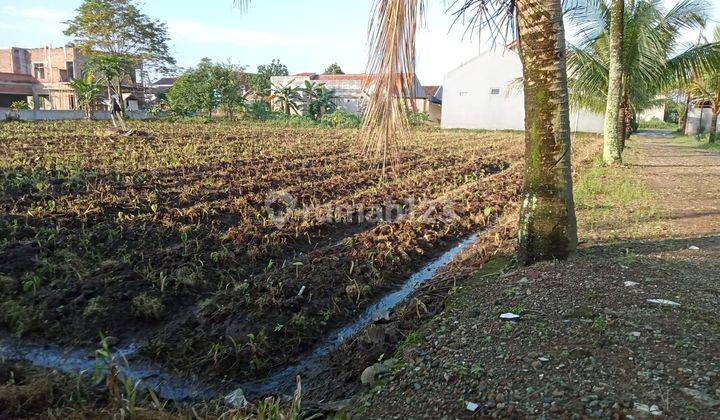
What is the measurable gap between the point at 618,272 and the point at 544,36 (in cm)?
211

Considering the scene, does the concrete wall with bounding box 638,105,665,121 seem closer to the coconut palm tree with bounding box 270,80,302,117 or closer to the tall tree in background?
the coconut palm tree with bounding box 270,80,302,117

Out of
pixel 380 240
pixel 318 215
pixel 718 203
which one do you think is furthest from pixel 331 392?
pixel 718 203

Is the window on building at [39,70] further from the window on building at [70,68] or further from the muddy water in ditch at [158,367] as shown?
the muddy water in ditch at [158,367]

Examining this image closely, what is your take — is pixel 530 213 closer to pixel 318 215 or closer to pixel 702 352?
pixel 702 352

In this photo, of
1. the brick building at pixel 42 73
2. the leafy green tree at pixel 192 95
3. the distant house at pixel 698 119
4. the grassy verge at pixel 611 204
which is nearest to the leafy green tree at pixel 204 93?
the leafy green tree at pixel 192 95

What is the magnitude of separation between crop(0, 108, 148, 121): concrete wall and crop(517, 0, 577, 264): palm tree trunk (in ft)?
97.6

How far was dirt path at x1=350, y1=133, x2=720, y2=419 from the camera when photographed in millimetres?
2580

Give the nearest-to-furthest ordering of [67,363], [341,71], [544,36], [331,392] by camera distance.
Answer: [331,392] → [67,363] → [544,36] → [341,71]

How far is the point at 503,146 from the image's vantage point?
21422mm

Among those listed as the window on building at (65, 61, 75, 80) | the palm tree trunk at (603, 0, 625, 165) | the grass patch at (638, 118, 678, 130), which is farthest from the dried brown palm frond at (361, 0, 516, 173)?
the grass patch at (638, 118, 678, 130)

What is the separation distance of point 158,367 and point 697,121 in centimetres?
3997

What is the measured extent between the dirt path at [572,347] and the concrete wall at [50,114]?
3020 centimetres

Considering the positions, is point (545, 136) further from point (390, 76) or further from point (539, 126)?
point (390, 76)

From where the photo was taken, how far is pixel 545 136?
4578mm
